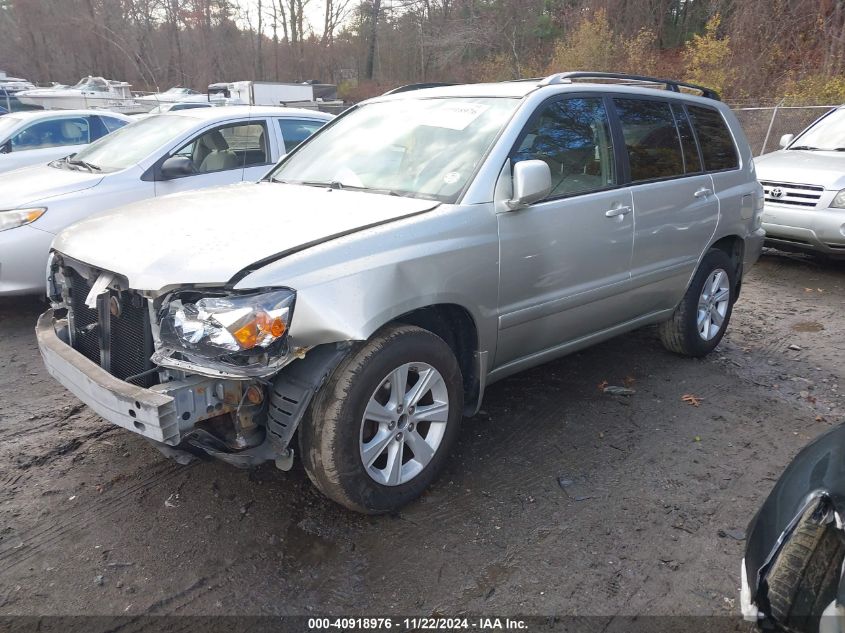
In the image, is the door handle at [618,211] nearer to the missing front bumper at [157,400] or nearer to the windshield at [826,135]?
the missing front bumper at [157,400]

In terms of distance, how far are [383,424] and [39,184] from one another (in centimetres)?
440

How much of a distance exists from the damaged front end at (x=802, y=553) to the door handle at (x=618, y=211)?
1.99 meters

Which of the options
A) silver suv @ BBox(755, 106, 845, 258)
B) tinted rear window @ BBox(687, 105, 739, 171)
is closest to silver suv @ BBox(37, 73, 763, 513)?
tinted rear window @ BBox(687, 105, 739, 171)

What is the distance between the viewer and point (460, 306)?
314cm

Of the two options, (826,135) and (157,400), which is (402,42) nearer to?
(826,135)

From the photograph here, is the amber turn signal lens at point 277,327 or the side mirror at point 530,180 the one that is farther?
the side mirror at point 530,180

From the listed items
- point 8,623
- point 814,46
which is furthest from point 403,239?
point 814,46

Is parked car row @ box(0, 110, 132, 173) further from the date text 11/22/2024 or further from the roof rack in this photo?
the date text 11/22/2024

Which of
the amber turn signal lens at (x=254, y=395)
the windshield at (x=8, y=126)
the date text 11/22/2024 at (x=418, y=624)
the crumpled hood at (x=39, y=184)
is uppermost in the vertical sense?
the windshield at (x=8, y=126)

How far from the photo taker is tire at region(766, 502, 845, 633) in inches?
65.7

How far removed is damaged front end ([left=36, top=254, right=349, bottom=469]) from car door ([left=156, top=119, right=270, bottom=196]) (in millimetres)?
3334

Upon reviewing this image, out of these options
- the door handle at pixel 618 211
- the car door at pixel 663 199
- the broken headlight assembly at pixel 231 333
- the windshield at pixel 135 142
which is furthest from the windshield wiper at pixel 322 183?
the windshield at pixel 135 142

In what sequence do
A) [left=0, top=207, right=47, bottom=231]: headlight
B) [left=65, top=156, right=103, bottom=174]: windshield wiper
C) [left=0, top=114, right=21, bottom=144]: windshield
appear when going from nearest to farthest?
[left=0, top=207, right=47, bottom=231]: headlight → [left=65, top=156, right=103, bottom=174]: windshield wiper → [left=0, top=114, right=21, bottom=144]: windshield

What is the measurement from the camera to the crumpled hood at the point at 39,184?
5.25 m
